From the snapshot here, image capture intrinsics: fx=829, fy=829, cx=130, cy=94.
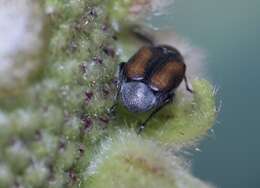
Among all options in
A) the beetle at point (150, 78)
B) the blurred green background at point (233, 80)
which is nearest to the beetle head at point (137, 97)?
the beetle at point (150, 78)

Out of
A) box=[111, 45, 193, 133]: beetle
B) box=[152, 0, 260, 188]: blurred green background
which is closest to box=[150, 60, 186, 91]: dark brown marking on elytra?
box=[111, 45, 193, 133]: beetle

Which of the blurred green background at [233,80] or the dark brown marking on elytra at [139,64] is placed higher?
the dark brown marking on elytra at [139,64]

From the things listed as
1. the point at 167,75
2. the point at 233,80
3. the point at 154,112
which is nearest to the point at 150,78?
the point at 167,75

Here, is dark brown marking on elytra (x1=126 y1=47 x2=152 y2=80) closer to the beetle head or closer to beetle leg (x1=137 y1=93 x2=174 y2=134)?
the beetle head

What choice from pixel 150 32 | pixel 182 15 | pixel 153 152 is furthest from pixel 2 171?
pixel 182 15

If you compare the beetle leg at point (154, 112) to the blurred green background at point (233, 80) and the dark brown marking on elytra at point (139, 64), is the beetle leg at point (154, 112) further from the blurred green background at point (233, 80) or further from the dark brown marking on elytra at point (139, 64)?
the blurred green background at point (233, 80)

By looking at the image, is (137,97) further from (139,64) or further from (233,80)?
(233,80)

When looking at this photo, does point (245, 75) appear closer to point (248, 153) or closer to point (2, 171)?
point (248, 153)

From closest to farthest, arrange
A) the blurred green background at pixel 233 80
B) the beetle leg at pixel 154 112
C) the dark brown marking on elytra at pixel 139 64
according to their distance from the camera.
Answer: the beetle leg at pixel 154 112 < the dark brown marking on elytra at pixel 139 64 < the blurred green background at pixel 233 80
